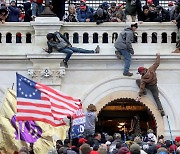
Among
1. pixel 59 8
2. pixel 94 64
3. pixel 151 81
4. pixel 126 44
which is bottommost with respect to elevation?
pixel 151 81

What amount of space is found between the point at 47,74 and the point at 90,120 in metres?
2.01

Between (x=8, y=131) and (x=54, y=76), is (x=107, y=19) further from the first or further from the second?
(x=8, y=131)

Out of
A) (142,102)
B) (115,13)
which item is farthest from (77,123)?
(115,13)

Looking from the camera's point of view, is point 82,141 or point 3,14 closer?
point 82,141

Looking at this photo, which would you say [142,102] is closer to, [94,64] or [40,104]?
[94,64]

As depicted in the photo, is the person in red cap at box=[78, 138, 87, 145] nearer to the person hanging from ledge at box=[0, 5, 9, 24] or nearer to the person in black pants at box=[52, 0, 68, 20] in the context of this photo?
the person hanging from ledge at box=[0, 5, 9, 24]

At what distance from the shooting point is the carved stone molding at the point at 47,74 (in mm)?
23500

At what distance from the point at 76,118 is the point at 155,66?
404cm

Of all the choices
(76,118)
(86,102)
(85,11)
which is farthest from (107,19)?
(76,118)

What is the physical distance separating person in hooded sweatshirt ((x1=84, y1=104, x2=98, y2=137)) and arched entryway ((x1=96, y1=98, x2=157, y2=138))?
4.13ft

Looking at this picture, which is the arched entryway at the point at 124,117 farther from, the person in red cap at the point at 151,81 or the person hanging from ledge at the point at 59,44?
the person hanging from ledge at the point at 59,44

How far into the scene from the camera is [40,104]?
19422mm

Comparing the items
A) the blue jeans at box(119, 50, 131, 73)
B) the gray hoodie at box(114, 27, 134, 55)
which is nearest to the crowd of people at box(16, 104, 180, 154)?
the blue jeans at box(119, 50, 131, 73)

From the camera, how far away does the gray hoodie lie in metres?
23.4
